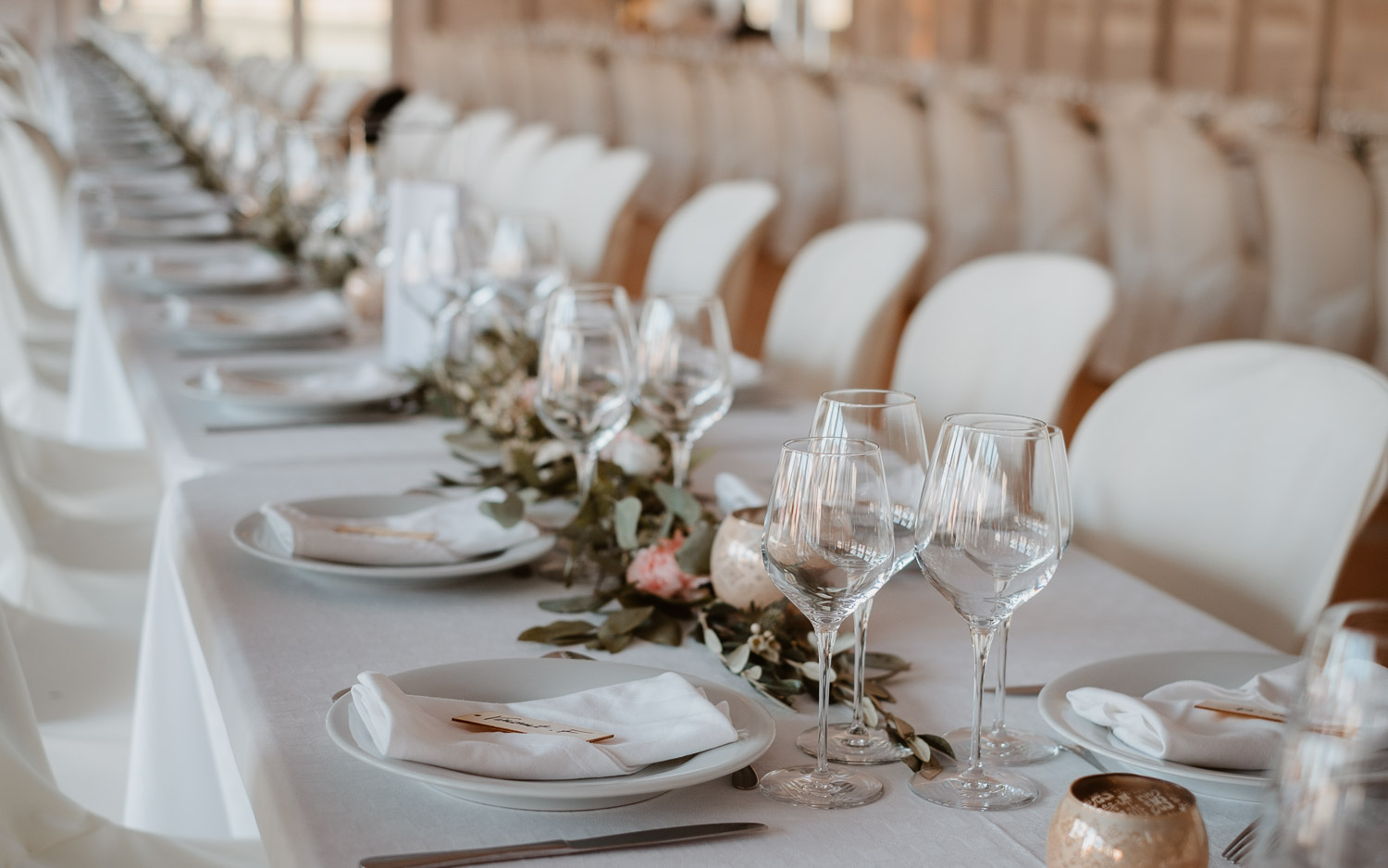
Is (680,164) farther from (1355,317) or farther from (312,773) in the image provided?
(312,773)

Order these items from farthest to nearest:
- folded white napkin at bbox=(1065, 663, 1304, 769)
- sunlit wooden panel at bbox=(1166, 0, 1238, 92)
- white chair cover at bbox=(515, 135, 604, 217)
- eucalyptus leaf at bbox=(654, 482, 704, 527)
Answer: sunlit wooden panel at bbox=(1166, 0, 1238, 92) < white chair cover at bbox=(515, 135, 604, 217) < eucalyptus leaf at bbox=(654, 482, 704, 527) < folded white napkin at bbox=(1065, 663, 1304, 769)

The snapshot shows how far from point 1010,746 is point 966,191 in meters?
5.11

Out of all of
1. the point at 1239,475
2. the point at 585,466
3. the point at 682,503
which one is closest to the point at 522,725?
the point at 682,503

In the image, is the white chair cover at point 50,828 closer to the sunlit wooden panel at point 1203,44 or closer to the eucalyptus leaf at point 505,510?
the eucalyptus leaf at point 505,510

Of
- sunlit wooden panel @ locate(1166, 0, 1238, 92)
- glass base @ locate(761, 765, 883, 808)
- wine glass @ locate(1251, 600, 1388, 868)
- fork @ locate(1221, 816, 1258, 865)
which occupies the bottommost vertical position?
glass base @ locate(761, 765, 883, 808)

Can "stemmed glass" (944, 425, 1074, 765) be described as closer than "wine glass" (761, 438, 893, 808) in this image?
No

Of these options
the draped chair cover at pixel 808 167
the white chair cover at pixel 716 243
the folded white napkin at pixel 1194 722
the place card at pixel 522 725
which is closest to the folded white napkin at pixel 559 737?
the place card at pixel 522 725

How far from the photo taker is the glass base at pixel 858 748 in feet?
3.30

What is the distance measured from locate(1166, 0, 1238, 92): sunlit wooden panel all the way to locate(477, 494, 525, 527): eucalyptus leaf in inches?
377

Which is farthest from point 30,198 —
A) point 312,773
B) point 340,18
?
point 340,18

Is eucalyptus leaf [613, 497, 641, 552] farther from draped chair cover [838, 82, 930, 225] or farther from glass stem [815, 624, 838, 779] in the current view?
draped chair cover [838, 82, 930, 225]

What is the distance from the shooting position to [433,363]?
81.3 inches

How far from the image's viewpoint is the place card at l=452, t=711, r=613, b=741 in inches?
36.7

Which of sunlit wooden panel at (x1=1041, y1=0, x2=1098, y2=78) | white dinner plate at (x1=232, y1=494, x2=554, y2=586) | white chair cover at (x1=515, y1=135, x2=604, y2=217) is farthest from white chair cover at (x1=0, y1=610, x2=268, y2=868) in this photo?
→ sunlit wooden panel at (x1=1041, y1=0, x2=1098, y2=78)
